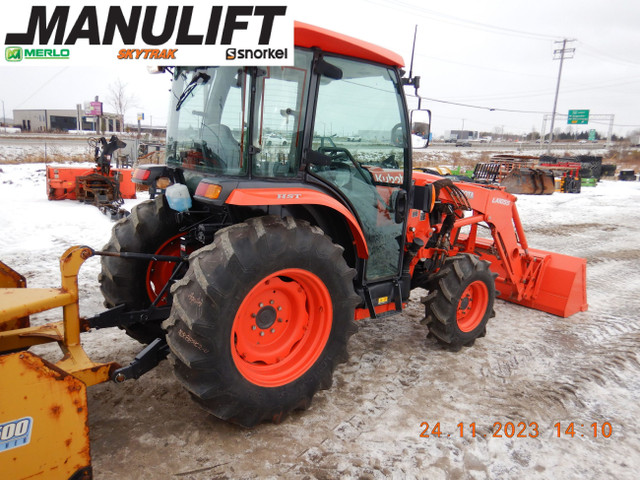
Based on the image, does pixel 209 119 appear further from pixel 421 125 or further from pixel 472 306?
pixel 472 306

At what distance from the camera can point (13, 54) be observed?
24.9ft

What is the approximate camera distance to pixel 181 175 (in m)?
3.21

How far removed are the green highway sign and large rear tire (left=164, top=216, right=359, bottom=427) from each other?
54.7 m

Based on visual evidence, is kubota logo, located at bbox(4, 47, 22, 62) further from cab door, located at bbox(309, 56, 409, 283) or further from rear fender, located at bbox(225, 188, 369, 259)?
rear fender, located at bbox(225, 188, 369, 259)

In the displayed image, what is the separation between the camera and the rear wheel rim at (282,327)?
8.95 ft

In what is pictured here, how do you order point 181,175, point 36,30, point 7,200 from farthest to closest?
point 7,200 → point 36,30 → point 181,175

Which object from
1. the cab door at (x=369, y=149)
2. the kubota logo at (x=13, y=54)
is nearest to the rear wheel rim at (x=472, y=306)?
the cab door at (x=369, y=149)

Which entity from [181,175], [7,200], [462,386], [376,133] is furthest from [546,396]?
[7,200]

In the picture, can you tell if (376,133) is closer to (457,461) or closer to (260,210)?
(260,210)

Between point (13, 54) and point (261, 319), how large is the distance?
305 inches

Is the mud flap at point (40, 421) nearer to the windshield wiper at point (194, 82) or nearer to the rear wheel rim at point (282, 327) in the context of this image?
the rear wheel rim at point (282, 327)

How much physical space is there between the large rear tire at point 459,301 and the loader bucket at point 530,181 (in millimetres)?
13887

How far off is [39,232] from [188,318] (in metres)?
6.32

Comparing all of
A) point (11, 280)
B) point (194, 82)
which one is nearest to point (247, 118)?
point (194, 82)
